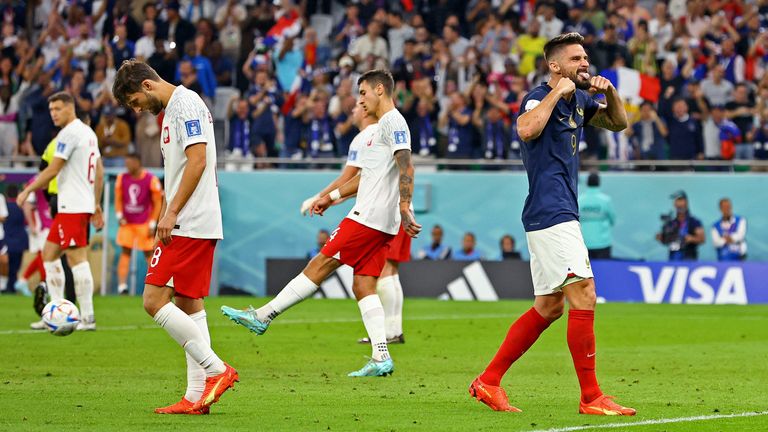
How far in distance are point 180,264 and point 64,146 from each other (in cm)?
659

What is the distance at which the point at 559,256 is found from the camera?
8531 mm

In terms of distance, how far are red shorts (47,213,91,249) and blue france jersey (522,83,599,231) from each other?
7.54 m

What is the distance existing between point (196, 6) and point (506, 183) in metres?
8.64

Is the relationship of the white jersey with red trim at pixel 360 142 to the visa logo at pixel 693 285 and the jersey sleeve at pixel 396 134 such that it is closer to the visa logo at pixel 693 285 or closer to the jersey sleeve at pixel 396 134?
the jersey sleeve at pixel 396 134

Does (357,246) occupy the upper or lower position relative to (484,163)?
lower

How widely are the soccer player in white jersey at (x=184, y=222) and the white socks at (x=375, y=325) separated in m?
2.84

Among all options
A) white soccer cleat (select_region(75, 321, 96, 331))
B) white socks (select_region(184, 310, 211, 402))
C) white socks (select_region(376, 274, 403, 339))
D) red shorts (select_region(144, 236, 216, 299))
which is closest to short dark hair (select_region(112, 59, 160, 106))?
red shorts (select_region(144, 236, 216, 299))

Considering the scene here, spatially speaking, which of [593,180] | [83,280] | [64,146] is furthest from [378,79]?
[593,180]

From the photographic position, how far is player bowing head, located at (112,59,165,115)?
8656 mm

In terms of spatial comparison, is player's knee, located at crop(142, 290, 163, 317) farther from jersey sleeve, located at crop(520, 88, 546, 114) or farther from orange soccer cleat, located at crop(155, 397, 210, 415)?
jersey sleeve, located at crop(520, 88, 546, 114)

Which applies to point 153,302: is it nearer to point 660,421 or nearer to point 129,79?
point 129,79

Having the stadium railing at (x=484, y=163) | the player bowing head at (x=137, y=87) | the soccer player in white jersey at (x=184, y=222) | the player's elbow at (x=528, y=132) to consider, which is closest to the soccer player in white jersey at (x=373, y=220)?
the soccer player in white jersey at (x=184, y=222)

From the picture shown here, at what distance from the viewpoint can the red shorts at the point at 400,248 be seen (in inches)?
578

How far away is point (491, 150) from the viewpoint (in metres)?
25.8
